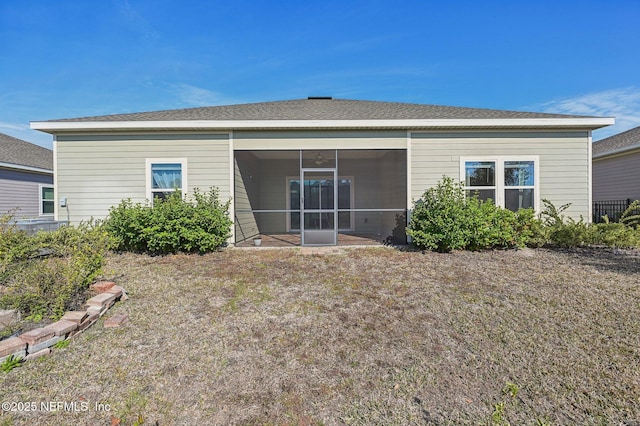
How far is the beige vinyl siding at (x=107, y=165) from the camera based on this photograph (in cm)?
718

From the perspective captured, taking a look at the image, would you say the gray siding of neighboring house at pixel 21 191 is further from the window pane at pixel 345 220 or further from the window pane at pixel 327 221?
the window pane at pixel 345 220

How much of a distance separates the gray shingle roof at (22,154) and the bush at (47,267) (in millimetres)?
9497

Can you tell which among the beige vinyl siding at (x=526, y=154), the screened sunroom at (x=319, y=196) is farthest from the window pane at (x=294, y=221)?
the beige vinyl siding at (x=526, y=154)

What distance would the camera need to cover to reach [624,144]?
1075 cm

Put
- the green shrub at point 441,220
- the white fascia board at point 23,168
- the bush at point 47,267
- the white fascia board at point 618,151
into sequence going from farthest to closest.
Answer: the white fascia board at point 23,168 → the white fascia board at point 618,151 → the green shrub at point 441,220 → the bush at point 47,267

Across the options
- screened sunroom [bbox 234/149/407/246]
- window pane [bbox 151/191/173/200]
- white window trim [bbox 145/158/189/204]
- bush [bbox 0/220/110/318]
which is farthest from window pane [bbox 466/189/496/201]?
bush [bbox 0/220/110/318]

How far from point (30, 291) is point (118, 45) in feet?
27.9

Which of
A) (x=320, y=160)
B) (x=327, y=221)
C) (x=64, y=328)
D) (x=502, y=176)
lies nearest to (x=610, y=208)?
(x=502, y=176)

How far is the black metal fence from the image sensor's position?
10.3m

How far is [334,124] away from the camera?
708 centimetres

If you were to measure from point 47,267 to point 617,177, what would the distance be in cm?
1611

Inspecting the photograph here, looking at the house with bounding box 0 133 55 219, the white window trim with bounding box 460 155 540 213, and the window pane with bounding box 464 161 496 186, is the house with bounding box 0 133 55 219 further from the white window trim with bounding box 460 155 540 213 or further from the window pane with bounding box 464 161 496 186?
the white window trim with bounding box 460 155 540 213

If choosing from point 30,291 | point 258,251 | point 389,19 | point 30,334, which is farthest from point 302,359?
point 389,19

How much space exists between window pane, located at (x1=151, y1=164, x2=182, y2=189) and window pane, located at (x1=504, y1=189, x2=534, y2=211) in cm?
A: 802
